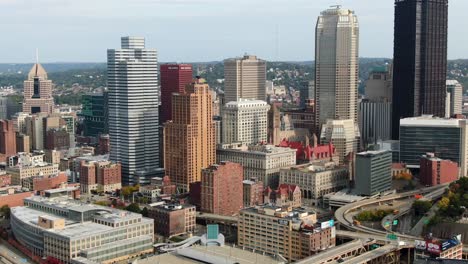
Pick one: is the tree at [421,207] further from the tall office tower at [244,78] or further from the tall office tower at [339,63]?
the tall office tower at [244,78]

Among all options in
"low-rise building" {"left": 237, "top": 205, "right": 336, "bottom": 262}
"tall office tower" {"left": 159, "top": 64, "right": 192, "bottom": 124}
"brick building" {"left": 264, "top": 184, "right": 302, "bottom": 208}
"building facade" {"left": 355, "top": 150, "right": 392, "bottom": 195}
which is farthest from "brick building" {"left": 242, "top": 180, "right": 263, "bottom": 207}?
"tall office tower" {"left": 159, "top": 64, "right": 192, "bottom": 124}

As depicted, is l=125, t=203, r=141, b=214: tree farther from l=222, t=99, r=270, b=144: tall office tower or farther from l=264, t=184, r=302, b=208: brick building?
l=222, t=99, r=270, b=144: tall office tower

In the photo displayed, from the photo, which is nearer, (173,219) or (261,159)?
(173,219)

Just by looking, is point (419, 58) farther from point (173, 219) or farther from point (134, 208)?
point (173, 219)

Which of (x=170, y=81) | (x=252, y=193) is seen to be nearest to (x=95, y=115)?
(x=170, y=81)

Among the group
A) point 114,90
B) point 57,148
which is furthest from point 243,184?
point 57,148
